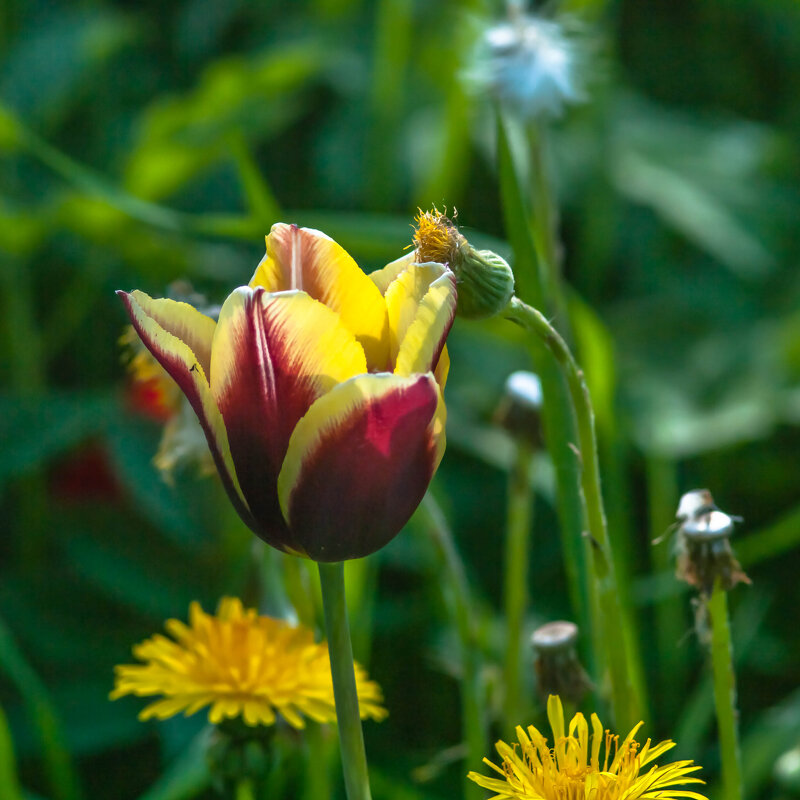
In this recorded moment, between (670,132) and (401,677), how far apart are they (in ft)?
2.20

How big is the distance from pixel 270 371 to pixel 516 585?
0.23m

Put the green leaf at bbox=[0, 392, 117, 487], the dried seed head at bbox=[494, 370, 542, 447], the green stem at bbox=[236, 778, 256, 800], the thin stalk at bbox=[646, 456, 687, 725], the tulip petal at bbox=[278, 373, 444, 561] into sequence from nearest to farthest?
the tulip petal at bbox=[278, 373, 444, 561] < the green stem at bbox=[236, 778, 256, 800] < the dried seed head at bbox=[494, 370, 542, 447] < the thin stalk at bbox=[646, 456, 687, 725] < the green leaf at bbox=[0, 392, 117, 487]

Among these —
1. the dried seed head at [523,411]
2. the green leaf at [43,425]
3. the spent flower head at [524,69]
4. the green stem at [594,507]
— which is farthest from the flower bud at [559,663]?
the green leaf at [43,425]

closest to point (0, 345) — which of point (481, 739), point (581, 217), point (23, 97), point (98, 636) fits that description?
point (23, 97)

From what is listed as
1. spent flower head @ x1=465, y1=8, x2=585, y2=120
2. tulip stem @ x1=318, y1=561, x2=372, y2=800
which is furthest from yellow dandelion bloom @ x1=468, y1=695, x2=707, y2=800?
spent flower head @ x1=465, y1=8, x2=585, y2=120

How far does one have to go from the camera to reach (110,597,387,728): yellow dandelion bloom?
1.06 feet

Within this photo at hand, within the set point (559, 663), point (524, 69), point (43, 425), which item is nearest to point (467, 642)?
point (559, 663)

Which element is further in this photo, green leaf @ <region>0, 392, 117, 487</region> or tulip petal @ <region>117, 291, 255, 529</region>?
green leaf @ <region>0, 392, 117, 487</region>

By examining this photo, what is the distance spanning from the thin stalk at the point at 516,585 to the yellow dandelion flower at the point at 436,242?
0.20m

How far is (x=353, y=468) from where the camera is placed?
228 millimetres

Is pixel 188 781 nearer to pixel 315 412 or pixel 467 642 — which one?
pixel 467 642

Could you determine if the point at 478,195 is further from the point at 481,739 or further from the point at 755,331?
the point at 481,739

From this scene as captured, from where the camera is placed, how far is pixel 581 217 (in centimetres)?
96

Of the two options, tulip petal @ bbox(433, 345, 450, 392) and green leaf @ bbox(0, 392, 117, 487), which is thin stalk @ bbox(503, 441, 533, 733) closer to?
tulip petal @ bbox(433, 345, 450, 392)
